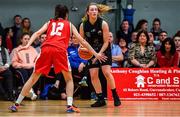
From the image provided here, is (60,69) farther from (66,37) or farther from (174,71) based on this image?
(174,71)

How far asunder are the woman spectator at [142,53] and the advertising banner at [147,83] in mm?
203

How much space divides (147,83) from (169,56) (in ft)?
2.55

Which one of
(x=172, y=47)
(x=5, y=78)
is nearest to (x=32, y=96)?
(x=5, y=78)

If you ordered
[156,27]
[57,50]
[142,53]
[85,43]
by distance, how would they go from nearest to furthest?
[57,50] → [85,43] → [142,53] → [156,27]

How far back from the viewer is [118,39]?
11039 millimetres

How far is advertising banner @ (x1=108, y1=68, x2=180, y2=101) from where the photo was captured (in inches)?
381

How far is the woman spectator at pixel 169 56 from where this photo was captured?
9977 mm

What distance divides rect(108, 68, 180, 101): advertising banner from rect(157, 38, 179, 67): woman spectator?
31 cm

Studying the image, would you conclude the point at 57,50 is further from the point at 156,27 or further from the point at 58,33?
the point at 156,27

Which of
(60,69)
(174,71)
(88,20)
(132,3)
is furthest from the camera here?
(132,3)

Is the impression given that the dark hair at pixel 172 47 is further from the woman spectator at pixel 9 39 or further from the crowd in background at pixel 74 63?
the woman spectator at pixel 9 39

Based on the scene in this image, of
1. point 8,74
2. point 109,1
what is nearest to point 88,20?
point 8,74

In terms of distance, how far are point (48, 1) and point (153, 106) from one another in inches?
211

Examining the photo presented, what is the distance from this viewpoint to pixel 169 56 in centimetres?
999
